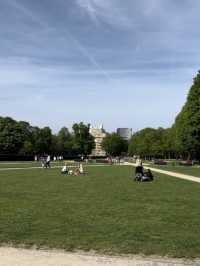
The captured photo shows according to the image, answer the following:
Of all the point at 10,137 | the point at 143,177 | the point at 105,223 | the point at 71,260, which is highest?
the point at 10,137

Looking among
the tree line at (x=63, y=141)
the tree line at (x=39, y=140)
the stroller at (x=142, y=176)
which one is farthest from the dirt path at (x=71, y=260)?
the tree line at (x=39, y=140)

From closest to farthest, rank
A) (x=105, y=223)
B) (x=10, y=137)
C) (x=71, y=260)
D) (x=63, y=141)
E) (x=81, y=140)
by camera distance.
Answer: (x=71, y=260) < (x=105, y=223) < (x=10, y=137) < (x=81, y=140) < (x=63, y=141)

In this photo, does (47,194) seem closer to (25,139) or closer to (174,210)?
(174,210)

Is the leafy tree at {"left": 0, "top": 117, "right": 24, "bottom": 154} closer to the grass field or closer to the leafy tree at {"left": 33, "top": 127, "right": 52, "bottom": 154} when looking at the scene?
the leafy tree at {"left": 33, "top": 127, "right": 52, "bottom": 154}

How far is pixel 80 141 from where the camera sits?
17025 centimetres

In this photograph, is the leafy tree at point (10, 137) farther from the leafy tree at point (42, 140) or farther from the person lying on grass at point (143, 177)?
the person lying on grass at point (143, 177)

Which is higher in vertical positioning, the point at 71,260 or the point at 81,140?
the point at 81,140

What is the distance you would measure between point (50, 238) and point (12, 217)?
143 inches

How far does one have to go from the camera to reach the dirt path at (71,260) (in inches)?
350

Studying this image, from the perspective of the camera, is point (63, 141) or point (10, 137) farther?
point (63, 141)

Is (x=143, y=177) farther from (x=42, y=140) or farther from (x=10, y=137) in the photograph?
(x=42, y=140)

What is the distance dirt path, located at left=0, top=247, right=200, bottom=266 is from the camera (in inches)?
350

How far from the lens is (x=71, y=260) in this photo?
9141 millimetres

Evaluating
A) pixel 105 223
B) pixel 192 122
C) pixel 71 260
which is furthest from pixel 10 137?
pixel 71 260
